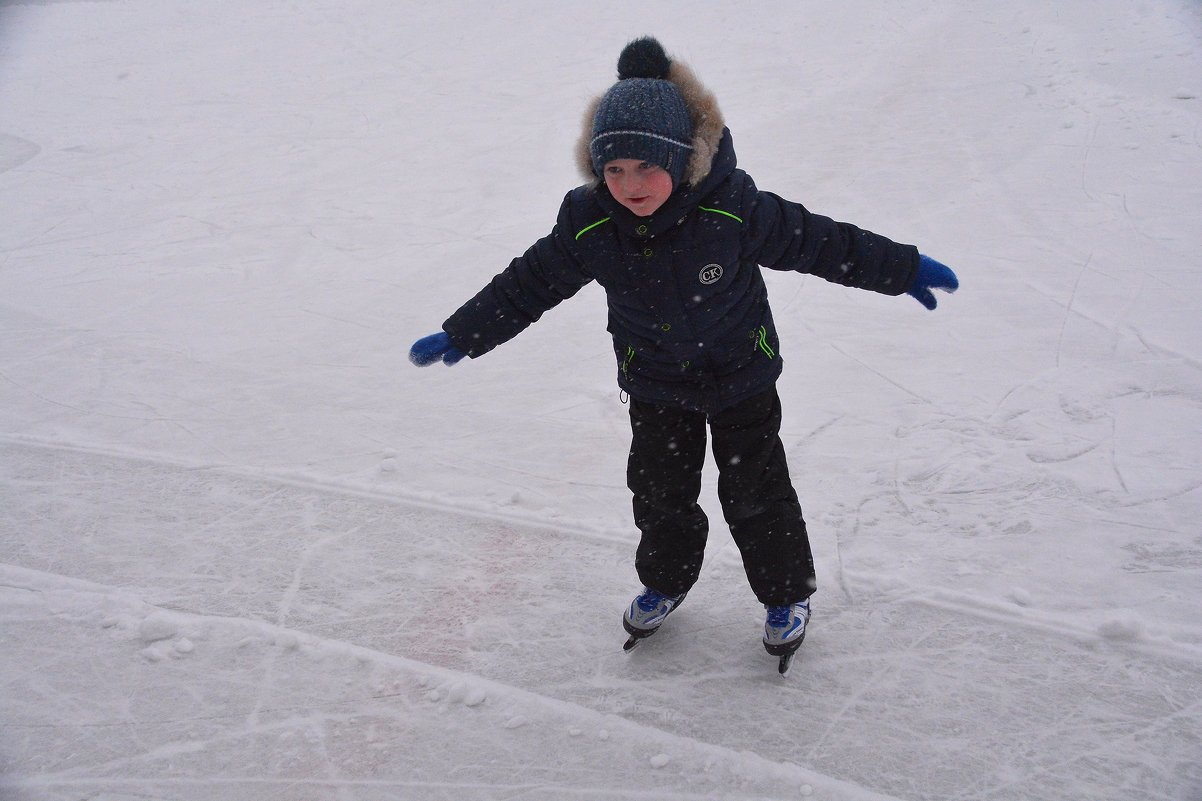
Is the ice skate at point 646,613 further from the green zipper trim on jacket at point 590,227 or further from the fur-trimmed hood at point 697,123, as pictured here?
the fur-trimmed hood at point 697,123

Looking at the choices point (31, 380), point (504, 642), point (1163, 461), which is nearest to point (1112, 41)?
point (1163, 461)

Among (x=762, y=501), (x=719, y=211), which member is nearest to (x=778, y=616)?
(x=762, y=501)

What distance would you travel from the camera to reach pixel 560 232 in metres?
2.19

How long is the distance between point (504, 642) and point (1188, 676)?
6.01 ft

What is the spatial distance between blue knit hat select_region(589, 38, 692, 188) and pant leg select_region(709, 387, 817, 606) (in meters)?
0.64

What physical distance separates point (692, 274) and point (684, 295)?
55 millimetres

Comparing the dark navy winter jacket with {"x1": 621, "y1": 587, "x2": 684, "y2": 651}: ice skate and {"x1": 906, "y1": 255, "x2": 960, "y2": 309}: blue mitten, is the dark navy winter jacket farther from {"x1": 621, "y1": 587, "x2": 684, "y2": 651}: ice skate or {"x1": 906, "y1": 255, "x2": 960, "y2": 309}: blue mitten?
{"x1": 621, "y1": 587, "x2": 684, "y2": 651}: ice skate

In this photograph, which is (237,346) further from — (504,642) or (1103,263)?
(1103,263)

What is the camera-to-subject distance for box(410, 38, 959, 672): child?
6.62 feet

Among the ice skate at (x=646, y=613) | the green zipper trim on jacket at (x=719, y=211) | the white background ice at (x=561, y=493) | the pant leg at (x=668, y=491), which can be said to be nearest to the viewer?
the green zipper trim on jacket at (x=719, y=211)

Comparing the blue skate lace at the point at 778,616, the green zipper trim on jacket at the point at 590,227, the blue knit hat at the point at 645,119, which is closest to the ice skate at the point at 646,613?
the blue skate lace at the point at 778,616

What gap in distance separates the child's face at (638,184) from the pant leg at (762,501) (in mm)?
579

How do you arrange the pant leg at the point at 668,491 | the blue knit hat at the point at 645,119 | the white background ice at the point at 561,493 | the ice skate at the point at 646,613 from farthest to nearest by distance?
1. the ice skate at the point at 646,613
2. the pant leg at the point at 668,491
3. the white background ice at the point at 561,493
4. the blue knit hat at the point at 645,119

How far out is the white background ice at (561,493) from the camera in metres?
2.20
